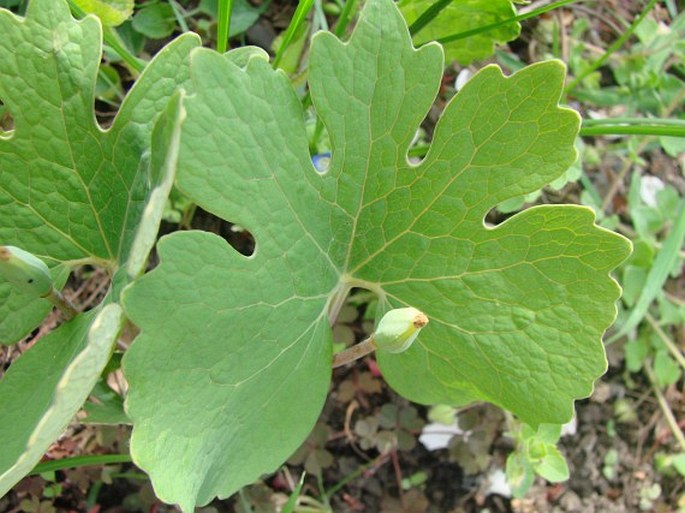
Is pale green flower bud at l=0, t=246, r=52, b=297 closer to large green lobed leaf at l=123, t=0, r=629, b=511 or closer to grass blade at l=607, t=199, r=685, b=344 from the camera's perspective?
large green lobed leaf at l=123, t=0, r=629, b=511

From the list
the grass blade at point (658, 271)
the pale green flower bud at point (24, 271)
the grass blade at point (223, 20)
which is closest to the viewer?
the pale green flower bud at point (24, 271)

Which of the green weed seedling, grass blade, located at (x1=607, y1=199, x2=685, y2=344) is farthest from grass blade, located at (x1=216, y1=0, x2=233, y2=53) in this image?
grass blade, located at (x1=607, y1=199, x2=685, y2=344)

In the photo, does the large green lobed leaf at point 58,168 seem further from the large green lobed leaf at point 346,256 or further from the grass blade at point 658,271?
the grass blade at point 658,271

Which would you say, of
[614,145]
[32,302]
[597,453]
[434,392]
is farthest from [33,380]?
[614,145]

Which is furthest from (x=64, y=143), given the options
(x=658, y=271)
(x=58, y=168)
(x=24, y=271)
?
(x=658, y=271)

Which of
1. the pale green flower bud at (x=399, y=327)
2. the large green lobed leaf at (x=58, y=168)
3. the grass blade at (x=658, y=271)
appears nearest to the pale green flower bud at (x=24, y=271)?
the large green lobed leaf at (x=58, y=168)

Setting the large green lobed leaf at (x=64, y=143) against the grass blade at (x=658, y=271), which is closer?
the large green lobed leaf at (x=64, y=143)

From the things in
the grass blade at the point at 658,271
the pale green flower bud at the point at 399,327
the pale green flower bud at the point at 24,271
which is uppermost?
the pale green flower bud at the point at 24,271
